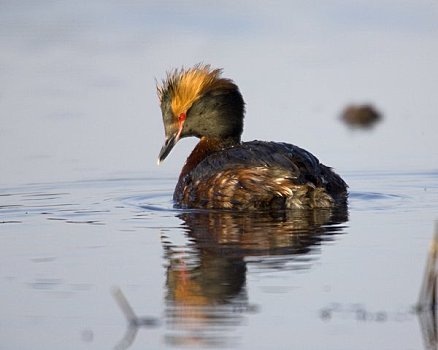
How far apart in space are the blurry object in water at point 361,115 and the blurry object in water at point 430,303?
9.49 metres

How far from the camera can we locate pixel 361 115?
1784 centimetres

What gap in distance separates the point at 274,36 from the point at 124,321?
14.3 m

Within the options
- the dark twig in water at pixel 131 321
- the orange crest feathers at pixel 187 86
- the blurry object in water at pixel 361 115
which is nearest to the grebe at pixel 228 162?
the orange crest feathers at pixel 187 86

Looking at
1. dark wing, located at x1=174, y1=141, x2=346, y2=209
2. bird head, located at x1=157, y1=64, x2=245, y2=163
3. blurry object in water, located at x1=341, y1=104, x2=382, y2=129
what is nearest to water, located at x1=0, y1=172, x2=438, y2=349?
dark wing, located at x1=174, y1=141, x2=346, y2=209

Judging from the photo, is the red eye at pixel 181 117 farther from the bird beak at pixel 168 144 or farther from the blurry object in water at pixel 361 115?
the blurry object in water at pixel 361 115

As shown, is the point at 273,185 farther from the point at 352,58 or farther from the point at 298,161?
the point at 352,58

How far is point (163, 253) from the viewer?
10.2 m

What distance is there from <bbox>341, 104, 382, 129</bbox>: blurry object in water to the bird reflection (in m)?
5.39

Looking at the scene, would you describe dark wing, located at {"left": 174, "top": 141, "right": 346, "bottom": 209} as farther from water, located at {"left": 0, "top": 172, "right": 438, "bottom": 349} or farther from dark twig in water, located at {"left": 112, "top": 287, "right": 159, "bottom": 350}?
dark twig in water, located at {"left": 112, "top": 287, "right": 159, "bottom": 350}

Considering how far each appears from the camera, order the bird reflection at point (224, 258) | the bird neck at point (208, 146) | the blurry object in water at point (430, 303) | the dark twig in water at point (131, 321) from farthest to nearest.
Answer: the bird neck at point (208, 146)
the bird reflection at point (224, 258)
the dark twig in water at point (131, 321)
the blurry object in water at point (430, 303)

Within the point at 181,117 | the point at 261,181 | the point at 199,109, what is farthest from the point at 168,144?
the point at 261,181

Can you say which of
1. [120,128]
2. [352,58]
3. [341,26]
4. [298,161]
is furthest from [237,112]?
[341,26]

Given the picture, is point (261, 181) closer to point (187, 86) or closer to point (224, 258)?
point (187, 86)

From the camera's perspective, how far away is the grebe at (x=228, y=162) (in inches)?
485
